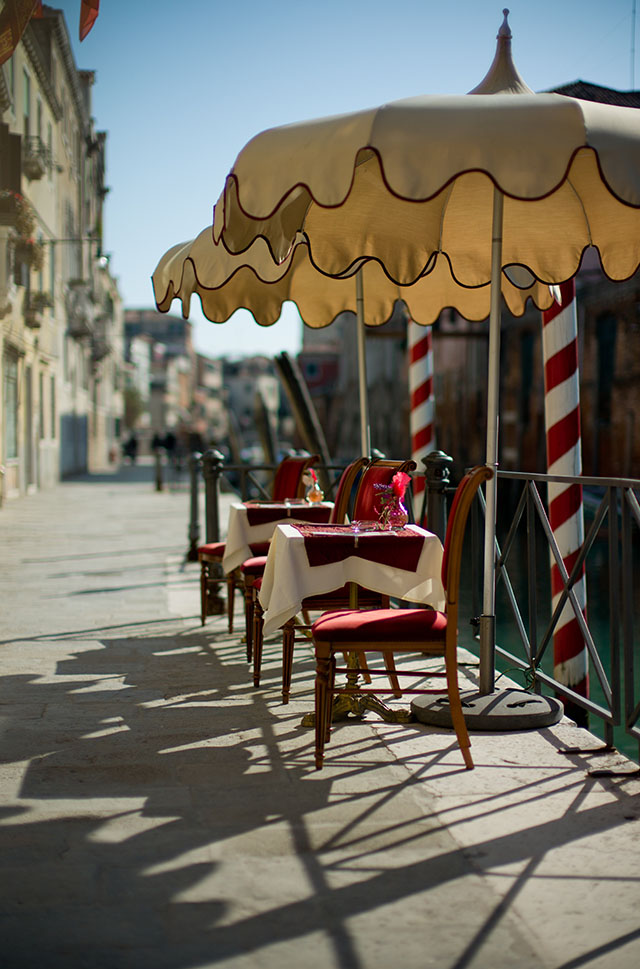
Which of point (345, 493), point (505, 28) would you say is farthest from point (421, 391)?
point (505, 28)

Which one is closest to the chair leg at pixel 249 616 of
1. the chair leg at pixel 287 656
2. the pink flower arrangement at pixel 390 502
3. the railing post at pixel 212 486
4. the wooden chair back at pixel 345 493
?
the wooden chair back at pixel 345 493

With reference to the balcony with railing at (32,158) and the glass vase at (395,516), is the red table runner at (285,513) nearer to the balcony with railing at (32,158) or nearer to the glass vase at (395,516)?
the glass vase at (395,516)

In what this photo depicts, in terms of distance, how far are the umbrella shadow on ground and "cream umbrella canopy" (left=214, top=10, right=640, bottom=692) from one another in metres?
1.28

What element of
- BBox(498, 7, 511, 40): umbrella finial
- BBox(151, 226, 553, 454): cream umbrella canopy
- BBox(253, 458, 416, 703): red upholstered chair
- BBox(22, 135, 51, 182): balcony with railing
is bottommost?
BBox(253, 458, 416, 703): red upholstered chair

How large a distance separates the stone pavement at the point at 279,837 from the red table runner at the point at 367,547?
0.75m

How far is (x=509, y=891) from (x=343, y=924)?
1.71ft

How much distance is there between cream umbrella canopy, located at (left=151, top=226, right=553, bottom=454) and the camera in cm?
600

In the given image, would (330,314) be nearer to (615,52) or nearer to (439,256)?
(439,256)

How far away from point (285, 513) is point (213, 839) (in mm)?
3717

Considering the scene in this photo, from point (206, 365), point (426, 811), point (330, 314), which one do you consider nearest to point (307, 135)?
point (426, 811)

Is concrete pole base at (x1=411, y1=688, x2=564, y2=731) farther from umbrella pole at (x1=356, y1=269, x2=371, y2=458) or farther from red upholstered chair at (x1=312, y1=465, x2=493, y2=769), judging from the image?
umbrella pole at (x1=356, y1=269, x2=371, y2=458)

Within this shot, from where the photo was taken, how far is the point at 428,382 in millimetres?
8422

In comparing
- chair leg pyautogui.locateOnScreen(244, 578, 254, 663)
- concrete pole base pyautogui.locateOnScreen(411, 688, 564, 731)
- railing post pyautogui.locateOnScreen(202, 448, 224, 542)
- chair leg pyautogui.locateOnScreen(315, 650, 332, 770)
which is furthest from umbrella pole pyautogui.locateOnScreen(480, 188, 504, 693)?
railing post pyautogui.locateOnScreen(202, 448, 224, 542)

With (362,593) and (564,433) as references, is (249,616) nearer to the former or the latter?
(362,593)
